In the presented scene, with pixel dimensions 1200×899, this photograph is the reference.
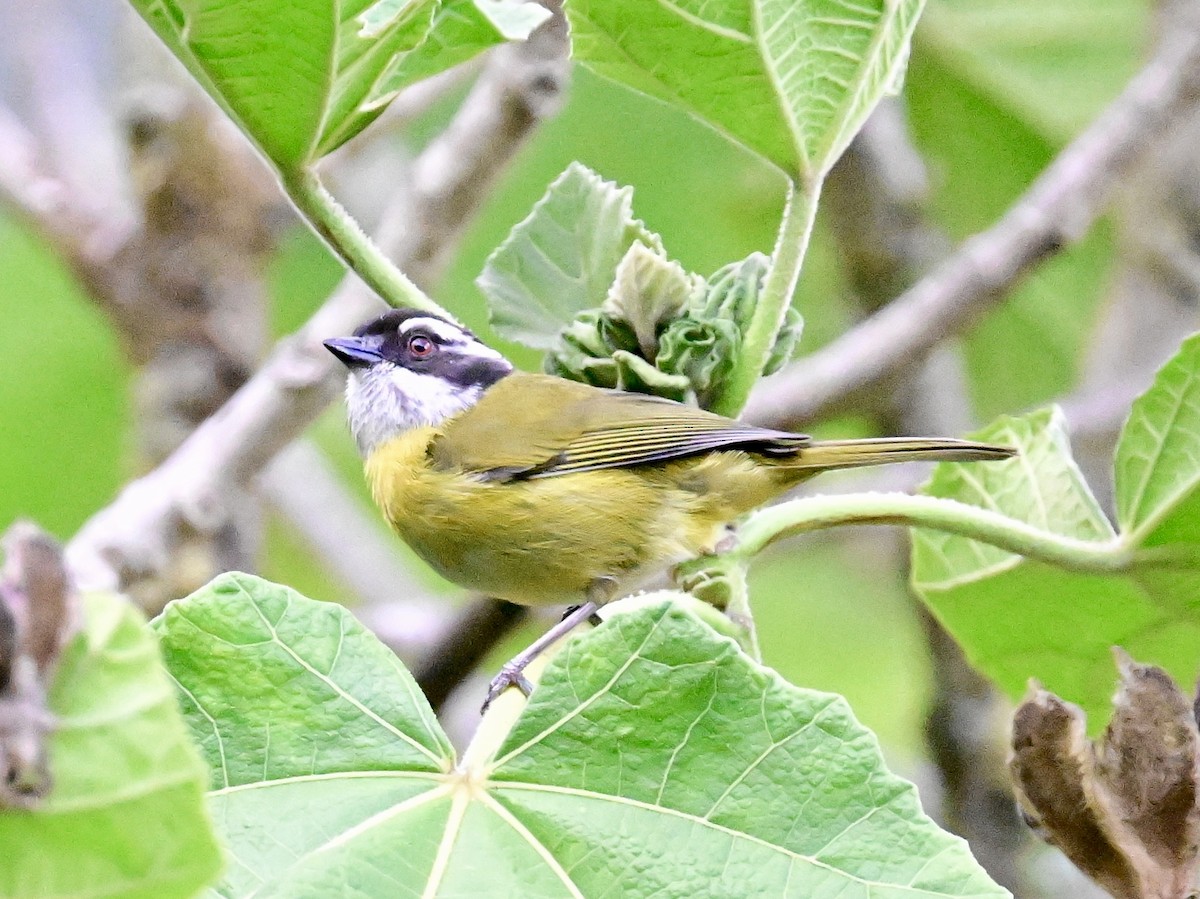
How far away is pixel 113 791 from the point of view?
1012 millimetres

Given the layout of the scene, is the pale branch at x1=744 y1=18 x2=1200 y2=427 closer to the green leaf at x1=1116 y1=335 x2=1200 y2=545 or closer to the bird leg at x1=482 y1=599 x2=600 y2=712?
the bird leg at x1=482 y1=599 x2=600 y2=712

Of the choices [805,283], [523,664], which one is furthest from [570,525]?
[805,283]

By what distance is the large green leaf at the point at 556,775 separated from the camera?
4.73 feet

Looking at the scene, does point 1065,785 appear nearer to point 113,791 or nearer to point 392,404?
point 113,791

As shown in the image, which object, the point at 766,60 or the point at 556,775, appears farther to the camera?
the point at 766,60

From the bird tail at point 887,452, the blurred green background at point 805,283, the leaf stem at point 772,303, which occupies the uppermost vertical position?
the leaf stem at point 772,303

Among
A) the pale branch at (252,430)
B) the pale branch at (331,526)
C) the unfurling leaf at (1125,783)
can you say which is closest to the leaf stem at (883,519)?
the unfurling leaf at (1125,783)

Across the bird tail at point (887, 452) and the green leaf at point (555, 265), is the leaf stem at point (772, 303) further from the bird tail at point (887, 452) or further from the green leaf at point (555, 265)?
the bird tail at point (887, 452)

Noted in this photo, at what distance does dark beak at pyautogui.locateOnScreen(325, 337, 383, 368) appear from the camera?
286 cm

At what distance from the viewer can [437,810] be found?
4.94 feet

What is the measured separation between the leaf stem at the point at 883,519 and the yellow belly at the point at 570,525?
2.11 ft

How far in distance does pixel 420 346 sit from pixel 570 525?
0.73 meters

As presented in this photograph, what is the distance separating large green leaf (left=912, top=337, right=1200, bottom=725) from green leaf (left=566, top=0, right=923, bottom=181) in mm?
540

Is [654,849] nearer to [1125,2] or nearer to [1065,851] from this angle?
[1065,851]
